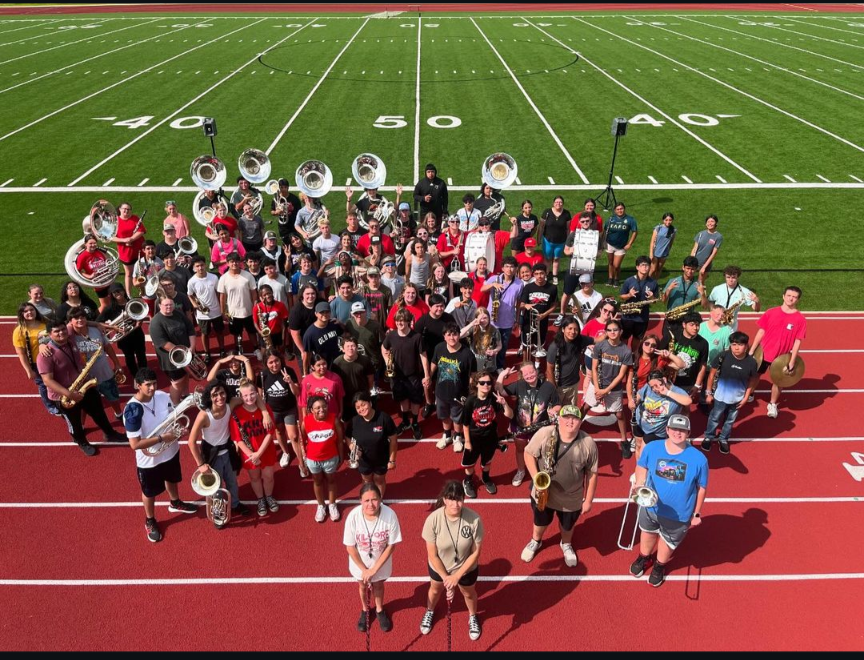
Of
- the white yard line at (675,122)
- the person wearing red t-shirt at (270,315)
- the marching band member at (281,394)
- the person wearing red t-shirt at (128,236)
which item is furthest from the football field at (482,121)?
the marching band member at (281,394)

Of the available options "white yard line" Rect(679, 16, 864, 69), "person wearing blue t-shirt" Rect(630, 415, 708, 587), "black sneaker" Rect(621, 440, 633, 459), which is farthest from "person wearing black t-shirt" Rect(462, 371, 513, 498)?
"white yard line" Rect(679, 16, 864, 69)

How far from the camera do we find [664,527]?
18.6ft

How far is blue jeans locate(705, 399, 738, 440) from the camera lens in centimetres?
741

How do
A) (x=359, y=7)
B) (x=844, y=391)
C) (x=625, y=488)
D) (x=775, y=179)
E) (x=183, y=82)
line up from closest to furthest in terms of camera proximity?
(x=625, y=488) → (x=844, y=391) → (x=775, y=179) → (x=183, y=82) → (x=359, y=7)

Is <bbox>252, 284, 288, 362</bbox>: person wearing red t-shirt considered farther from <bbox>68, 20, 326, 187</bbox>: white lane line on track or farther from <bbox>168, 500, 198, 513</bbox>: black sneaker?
<bbox>68, 20, 326, 187</bbox>: white lane line on track

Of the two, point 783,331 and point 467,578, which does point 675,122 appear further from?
point 467,578

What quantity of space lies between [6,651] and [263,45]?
36.2 meters

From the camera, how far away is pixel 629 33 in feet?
124

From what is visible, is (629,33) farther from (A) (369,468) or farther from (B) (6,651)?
(B) (6,651)

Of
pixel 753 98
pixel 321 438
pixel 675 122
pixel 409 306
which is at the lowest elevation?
pixel 321 438

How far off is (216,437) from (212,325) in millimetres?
3444

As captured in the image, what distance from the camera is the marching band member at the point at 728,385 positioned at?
7086mm

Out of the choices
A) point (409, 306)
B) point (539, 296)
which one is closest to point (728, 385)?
point (539, 296)
